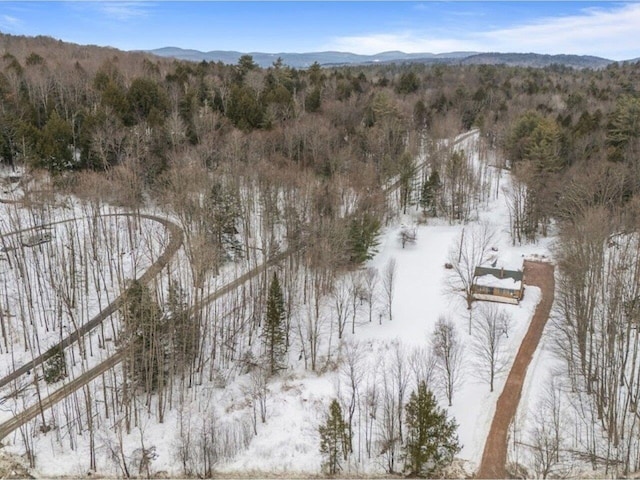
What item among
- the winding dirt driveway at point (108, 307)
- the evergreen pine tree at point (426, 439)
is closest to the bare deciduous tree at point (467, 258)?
the evergreen pine tree at point (426, 439)

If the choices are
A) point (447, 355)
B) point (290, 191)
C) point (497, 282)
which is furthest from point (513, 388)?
point (290, 191)

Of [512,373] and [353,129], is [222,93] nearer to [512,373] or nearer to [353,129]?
[353,129]

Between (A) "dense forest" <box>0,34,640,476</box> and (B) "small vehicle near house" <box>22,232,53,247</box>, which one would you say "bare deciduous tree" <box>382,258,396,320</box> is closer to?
(A) "dense forest" <box>0,34,640,476</box>

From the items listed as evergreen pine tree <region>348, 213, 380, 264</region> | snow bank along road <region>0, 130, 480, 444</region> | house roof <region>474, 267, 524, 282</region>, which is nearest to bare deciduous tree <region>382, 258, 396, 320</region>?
evergreen pine tree <region>348, 213, 380, 264</region>

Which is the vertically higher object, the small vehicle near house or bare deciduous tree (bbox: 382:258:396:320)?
the small vehicle near house

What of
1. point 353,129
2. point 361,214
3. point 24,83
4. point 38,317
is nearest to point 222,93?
point 353,129

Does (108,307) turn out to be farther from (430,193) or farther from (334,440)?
(430,193)

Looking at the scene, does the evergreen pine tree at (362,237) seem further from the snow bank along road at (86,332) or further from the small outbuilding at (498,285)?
the small outbuilding at (498,285)
